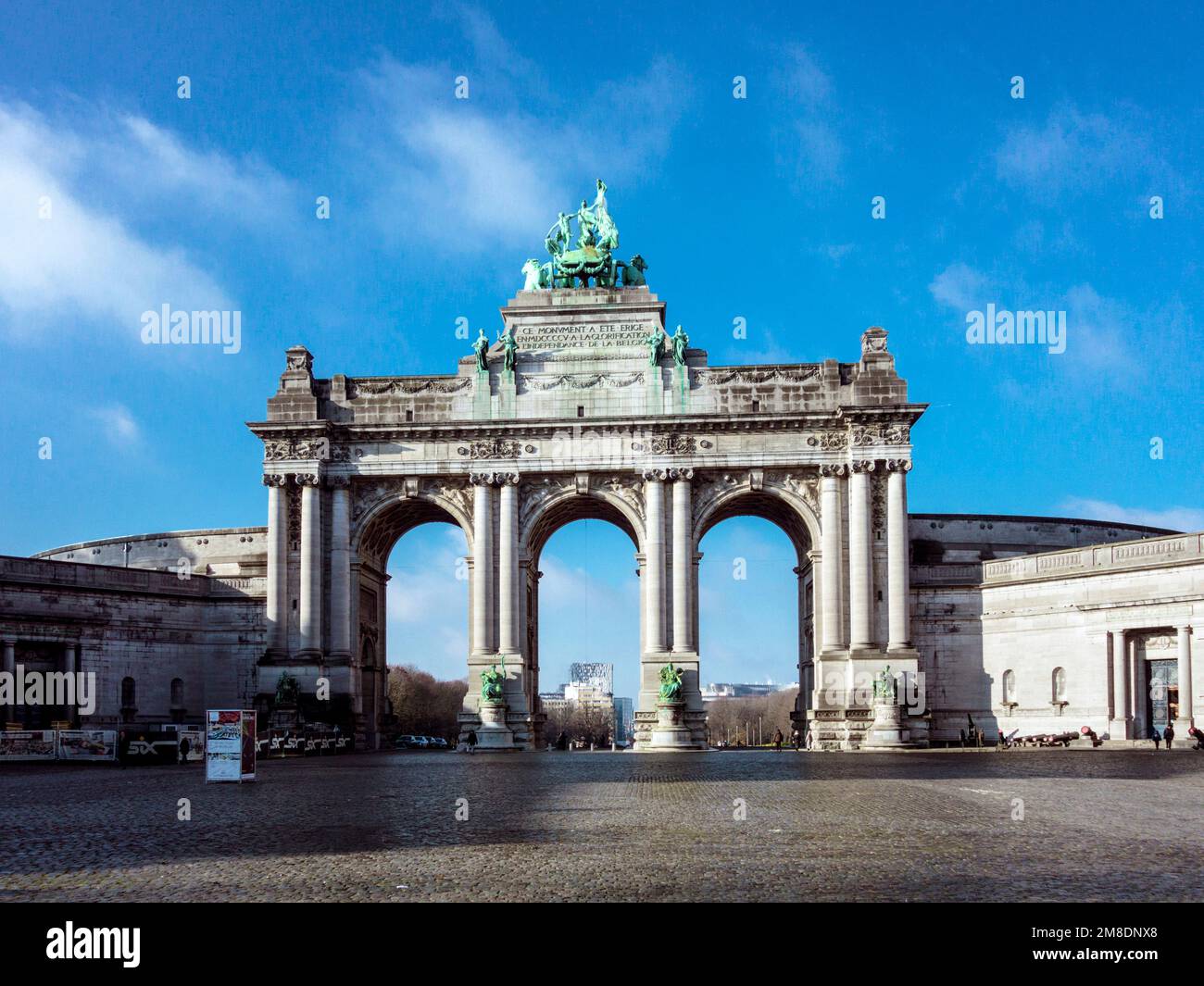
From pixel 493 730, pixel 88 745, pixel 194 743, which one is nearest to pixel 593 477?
pixel 493 730

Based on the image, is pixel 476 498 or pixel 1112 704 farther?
pixel 476 498

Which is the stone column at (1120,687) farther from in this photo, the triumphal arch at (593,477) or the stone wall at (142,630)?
the stone wall at (142,630)

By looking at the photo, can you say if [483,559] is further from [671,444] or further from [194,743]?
[194,743]

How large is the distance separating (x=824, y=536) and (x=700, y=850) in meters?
46.3

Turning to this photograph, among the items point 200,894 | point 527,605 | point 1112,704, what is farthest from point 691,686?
point 200,894

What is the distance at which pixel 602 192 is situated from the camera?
2645 inches

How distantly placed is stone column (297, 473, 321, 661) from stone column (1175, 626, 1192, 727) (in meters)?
38.9

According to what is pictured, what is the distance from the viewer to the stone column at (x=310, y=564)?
206ft

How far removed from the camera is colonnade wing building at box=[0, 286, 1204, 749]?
200 feet

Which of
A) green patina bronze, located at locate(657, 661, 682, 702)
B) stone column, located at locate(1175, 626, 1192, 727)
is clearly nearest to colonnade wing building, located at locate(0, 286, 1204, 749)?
green patina bronze, located at locate(657, 661, 682, 702)

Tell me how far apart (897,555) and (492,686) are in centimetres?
1997

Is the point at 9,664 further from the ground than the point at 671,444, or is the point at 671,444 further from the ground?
the point at 671,444

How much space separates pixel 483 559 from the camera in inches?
2463

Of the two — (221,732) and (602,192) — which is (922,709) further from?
(221,732)
